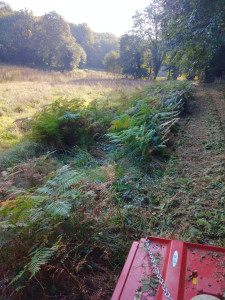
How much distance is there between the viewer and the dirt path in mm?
2272

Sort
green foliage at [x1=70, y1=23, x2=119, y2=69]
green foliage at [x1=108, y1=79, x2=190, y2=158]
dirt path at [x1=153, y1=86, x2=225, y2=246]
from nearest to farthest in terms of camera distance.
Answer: dirt path at [x1=153, y1=86, x2=225, y2=246], green foliage at [x1=108, y1=79, x2=190, y2=158], green foliage at [x1=70, y1=23, x2=119, y2=69]

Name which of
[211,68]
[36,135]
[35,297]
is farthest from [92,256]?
[211,68]

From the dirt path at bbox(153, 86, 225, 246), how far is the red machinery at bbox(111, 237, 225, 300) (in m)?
0.70

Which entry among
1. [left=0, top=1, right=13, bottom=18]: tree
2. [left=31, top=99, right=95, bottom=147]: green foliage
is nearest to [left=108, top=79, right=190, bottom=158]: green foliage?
[left=31, top=99, right=95, bottom=147]: green foliage

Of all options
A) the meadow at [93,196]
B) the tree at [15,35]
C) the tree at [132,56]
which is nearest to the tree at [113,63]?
the tree at [132,56]

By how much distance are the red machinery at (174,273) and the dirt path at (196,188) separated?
70cm

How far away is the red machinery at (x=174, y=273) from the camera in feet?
4.11

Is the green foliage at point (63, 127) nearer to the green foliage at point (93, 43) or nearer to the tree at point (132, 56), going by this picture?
the tree at point (132, 56)

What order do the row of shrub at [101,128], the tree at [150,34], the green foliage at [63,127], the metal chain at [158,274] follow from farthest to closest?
the tree at [150,34]
the green foliage at [63,127]
the row of shrub at [101,128]
the metal chain at [158,274]

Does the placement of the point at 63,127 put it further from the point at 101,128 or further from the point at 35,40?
the point at 35,40

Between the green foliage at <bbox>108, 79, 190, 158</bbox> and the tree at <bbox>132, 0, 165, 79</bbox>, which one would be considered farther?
the tree at <bbox>132, 0, 165, 79</bbox>

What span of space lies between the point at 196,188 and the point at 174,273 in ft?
6.00

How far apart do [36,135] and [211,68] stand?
11.9 m

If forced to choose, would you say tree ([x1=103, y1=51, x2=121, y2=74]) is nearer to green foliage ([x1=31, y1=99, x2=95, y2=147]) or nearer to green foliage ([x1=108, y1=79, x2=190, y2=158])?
green foliage ([x1=108, y1=79, x2=190, y2=158])
